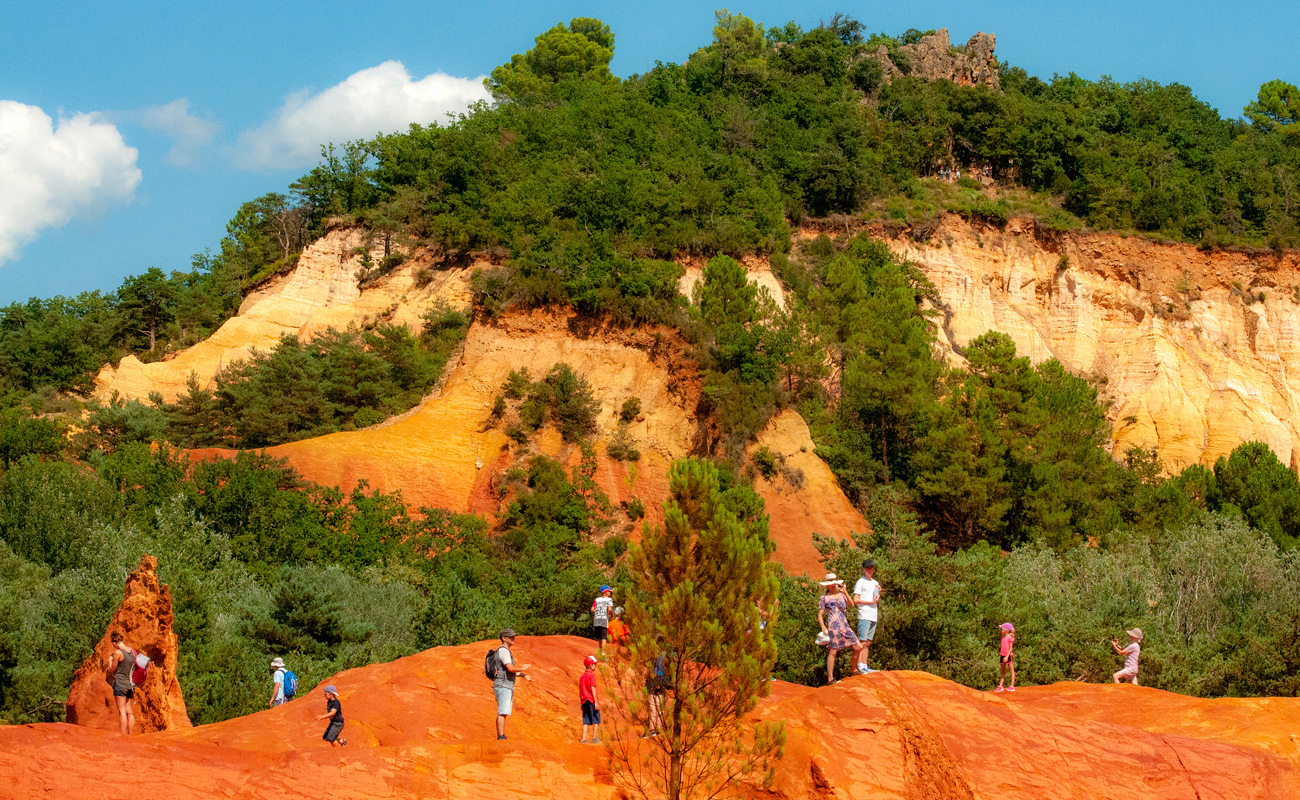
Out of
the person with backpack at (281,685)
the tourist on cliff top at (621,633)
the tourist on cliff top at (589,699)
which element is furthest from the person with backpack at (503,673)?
the person with backpack at (281,685)

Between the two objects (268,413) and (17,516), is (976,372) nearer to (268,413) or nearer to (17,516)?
(268,413)

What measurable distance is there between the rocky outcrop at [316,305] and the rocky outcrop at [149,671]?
90.6 feet

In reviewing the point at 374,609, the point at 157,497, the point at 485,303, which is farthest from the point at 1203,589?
the point at 157,497

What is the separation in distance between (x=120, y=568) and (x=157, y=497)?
779 centimetres

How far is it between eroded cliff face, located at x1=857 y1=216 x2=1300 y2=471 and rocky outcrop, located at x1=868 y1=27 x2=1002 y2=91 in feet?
52.3

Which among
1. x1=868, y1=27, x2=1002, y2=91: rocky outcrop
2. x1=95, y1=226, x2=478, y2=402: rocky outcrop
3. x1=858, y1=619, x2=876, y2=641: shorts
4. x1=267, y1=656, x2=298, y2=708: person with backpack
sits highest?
x1=868, y1=27, x2=1002, y2=91: rocky outcrop

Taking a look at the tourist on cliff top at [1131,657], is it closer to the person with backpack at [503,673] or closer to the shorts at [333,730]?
the person with backpack at [503,673]

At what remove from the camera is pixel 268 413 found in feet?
121

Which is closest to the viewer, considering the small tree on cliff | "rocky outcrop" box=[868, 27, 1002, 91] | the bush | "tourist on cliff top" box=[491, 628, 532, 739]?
the small tree on cliff

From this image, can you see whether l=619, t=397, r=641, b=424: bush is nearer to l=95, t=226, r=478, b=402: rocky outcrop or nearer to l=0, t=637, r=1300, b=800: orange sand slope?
l=95, t=226, r=478, b=402: rocky outcrop

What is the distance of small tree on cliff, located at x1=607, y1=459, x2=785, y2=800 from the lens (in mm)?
10188

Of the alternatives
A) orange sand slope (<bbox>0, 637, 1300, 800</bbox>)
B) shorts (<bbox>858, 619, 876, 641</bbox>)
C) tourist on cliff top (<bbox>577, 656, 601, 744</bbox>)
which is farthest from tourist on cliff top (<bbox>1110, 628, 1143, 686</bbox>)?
tourist on cliff top (<bbox>577, 656, 601, 744</bbox>)

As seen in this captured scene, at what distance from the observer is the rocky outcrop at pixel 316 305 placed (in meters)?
43.4

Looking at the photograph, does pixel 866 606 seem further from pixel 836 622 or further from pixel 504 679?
pixel 504 679
